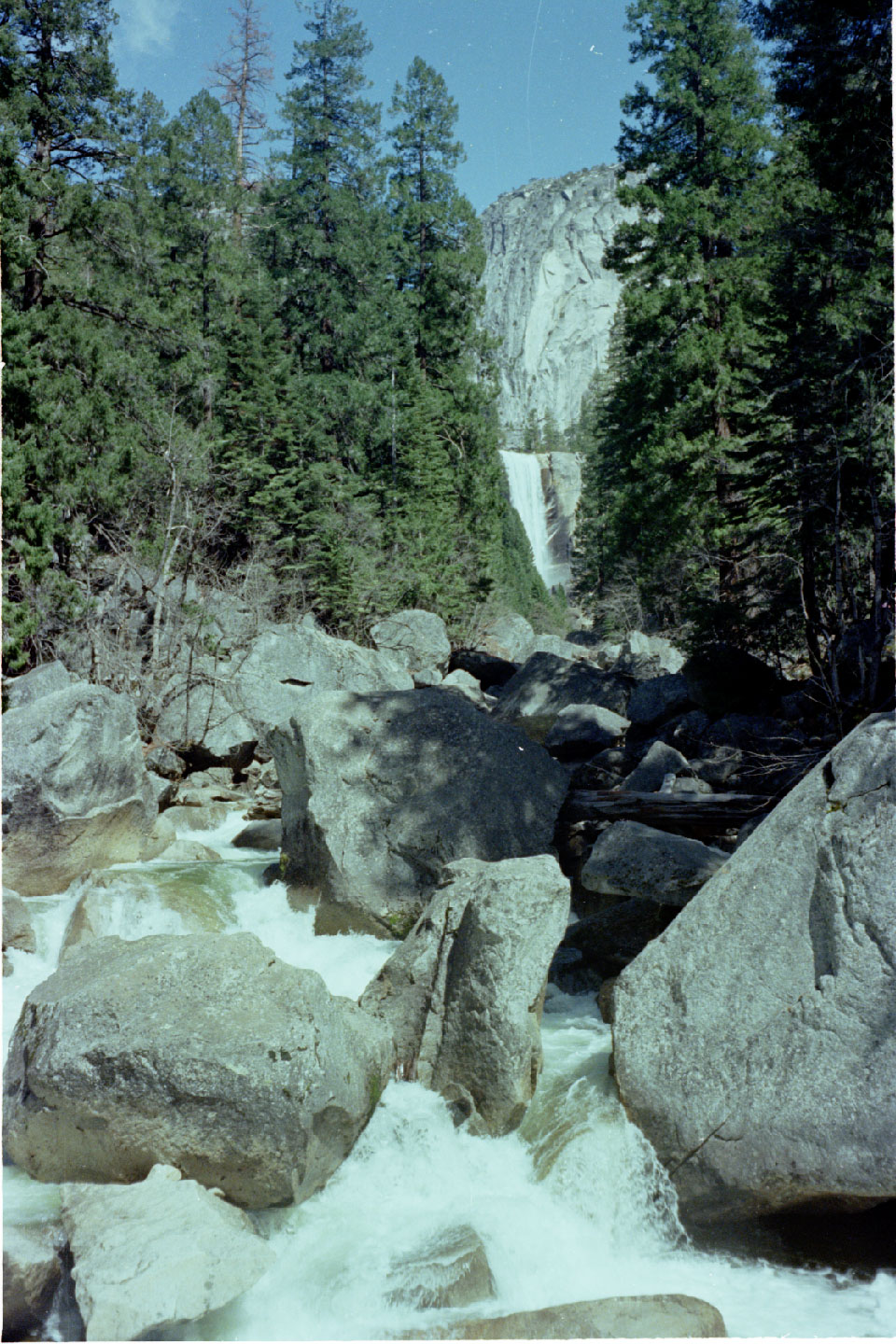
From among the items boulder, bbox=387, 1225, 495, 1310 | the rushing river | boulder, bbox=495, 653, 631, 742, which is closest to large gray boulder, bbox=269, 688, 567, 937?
the rushing river

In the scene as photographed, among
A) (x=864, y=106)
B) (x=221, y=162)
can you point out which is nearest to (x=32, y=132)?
(x=221, y=162)

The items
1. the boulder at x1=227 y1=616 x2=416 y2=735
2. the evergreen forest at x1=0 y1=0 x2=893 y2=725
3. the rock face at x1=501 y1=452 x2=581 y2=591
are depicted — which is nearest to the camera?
the evergreen forest at x1=0 y1=0 x2=893 y2=725

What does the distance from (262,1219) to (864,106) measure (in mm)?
9039

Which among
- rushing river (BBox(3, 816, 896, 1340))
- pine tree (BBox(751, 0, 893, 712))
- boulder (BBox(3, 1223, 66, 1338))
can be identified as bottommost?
rushing river (BBox(3, 816, 896, 1340))

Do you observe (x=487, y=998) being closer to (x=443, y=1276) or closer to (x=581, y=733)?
(x=443, y=1276)

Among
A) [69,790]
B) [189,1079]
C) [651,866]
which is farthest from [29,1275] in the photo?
[69,790]

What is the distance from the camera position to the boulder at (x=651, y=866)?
596cm

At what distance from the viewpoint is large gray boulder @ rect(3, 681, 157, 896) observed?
749 centimetres

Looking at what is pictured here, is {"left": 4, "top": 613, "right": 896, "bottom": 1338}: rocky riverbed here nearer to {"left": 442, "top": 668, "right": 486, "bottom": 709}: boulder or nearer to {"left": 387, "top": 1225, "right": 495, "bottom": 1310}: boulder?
{"left": 387, "top": 1225, "right": 495, "bottom": 1310}: boulder

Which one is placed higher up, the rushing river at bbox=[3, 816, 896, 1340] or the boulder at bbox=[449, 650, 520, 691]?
the boulder at bbox=[449, 650, 520, 691]

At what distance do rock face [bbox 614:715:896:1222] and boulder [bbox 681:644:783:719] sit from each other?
7619 mm

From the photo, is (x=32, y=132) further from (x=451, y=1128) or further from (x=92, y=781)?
(x=451, y=1128)

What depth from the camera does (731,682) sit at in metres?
12.0

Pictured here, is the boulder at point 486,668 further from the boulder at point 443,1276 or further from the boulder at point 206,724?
the boulder at point 443,1276
